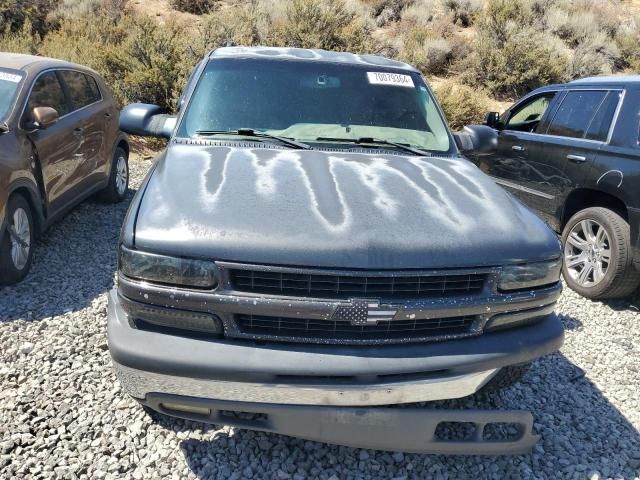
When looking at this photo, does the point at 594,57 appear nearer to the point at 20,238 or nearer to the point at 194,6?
the point at 194,6

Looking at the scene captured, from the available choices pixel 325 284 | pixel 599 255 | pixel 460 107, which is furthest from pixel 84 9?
pixel 325 284

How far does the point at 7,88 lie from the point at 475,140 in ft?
13.4

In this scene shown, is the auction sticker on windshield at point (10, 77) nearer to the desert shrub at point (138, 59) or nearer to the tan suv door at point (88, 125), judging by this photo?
the tan suv door at point (88, 125)

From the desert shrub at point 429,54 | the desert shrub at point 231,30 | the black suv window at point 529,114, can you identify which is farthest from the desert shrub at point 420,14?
the black suv window at point 529,114

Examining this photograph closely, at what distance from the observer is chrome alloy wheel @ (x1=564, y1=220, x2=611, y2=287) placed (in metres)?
5.01

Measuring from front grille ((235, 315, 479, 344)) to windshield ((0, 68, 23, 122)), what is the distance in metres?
3.61

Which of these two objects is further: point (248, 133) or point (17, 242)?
point (17, 242)

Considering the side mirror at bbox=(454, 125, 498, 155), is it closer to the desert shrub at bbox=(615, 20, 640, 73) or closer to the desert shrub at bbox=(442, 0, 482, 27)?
the desert shrub at bbox=(615, 20, 640, 73)

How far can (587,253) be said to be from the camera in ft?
17.1

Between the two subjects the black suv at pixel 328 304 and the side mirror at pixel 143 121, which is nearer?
the black suv at pixel 328 304

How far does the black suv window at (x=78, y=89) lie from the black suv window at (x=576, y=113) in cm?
509

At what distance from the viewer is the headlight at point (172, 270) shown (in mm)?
2250

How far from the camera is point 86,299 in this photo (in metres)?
4.39

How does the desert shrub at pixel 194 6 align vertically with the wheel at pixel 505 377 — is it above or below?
below
